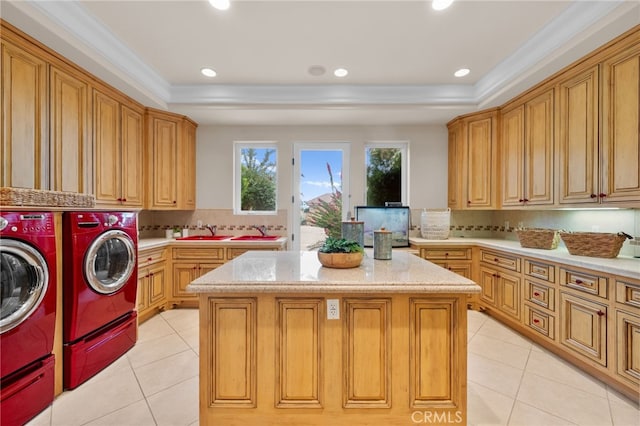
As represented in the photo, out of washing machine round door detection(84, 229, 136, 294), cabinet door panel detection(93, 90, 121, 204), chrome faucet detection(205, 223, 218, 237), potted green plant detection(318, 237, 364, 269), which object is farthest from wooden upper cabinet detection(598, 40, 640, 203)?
cabinet door panel detection(93, 90, 121, 204)

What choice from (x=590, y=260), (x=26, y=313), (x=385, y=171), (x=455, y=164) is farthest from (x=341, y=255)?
(x=455, y=164)

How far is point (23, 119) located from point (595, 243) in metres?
4.44

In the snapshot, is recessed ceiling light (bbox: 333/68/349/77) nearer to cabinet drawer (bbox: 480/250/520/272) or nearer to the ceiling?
the ceiling

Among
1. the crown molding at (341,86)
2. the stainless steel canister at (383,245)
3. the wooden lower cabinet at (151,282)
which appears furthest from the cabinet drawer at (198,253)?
the stainless steel canister at (383,245)

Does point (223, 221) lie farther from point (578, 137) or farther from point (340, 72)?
point (578, 137)

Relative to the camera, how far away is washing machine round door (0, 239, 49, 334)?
1.47 m

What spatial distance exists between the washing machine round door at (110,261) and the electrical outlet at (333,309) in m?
1.82

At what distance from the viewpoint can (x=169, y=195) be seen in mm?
3428

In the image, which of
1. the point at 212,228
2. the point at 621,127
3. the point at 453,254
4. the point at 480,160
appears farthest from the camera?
the point at 212,228

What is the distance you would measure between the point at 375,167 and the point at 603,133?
2331mm

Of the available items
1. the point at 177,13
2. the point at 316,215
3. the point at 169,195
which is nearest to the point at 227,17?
the point at 177,13

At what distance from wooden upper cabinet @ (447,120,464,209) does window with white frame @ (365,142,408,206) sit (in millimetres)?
604

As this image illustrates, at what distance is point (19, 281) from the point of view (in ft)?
5.13

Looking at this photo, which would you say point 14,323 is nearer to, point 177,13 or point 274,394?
point 274,394
